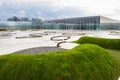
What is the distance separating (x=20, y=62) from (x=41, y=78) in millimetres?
1134

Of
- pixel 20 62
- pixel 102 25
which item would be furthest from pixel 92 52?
pixel 102 25

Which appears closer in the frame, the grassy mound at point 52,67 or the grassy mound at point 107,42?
the grassy mound at point 52,67

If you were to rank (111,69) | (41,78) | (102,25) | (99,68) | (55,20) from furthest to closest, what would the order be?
1. (55,20)
2. (102,25)
3. (111,69)
4. (99,68)
5. (41,78)

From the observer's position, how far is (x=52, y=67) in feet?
27.3

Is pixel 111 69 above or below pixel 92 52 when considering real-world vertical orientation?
below

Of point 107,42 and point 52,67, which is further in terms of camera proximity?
point 107,42

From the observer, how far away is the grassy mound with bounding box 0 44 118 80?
26.6 ft

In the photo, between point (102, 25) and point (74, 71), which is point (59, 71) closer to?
point (74, 71)

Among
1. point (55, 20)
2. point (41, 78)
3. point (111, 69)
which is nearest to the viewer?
point (41, 78)

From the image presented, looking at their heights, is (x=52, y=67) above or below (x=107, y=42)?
above

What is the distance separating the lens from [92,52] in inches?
422

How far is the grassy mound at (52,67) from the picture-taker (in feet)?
26.6

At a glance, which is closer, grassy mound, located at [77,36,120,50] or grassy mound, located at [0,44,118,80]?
grassy mound, located at [0,44,118,80]

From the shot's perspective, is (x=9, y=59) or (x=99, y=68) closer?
(x=9, y=59)
